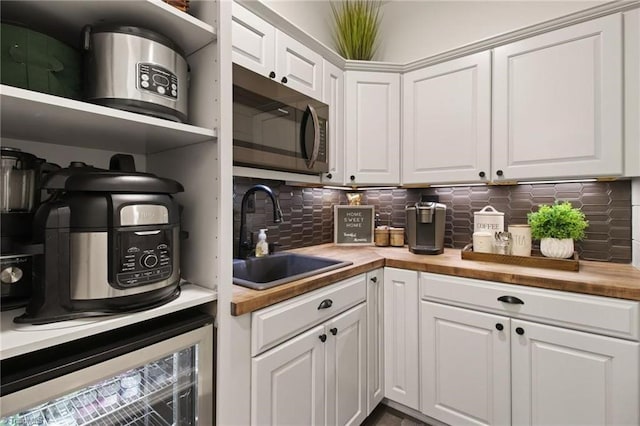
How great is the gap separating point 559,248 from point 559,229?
0.10 m

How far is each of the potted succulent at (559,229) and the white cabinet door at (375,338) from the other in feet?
2.89

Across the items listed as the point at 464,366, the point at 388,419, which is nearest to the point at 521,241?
the point at 464,366

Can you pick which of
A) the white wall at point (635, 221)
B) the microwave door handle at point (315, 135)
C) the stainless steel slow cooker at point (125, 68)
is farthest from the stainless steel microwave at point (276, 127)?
the white wall at point (635, 221)

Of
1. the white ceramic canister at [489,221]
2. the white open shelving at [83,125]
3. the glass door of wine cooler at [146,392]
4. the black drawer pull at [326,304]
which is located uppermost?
the white open shelving at [83,125]

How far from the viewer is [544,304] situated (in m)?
1.35

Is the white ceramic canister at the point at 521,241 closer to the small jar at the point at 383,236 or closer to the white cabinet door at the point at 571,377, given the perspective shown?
the white cabinet door at the point at 571,377

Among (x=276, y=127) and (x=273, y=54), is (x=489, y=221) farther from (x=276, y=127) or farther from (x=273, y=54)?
(x=273, y=54)

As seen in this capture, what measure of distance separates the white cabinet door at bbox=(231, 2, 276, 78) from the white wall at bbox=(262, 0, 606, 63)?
0.53 meters

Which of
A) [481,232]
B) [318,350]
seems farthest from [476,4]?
[318,350]

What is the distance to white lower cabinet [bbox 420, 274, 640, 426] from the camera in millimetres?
1229

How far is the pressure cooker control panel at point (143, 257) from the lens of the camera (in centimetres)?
75

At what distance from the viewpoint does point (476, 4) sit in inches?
85.5

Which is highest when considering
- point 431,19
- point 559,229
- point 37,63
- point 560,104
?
point 431,19

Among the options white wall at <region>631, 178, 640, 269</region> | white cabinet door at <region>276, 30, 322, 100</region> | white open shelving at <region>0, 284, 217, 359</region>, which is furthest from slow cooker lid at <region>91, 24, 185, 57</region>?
white wall at <region>631, 178, 640, 269</region>
